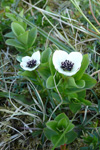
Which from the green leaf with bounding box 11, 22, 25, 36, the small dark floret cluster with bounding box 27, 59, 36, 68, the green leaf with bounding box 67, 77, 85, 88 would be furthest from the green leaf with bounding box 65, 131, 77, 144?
the green leaf with bounding box 11, 22, 25, 36

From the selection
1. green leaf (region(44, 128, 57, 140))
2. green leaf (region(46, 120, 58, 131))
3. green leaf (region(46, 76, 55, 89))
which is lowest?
green leaf (region(44, 128, 57, 140))

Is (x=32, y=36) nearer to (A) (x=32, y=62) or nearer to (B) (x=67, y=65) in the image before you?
(A) (x=32, y=62)

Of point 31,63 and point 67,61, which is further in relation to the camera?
point 31,63

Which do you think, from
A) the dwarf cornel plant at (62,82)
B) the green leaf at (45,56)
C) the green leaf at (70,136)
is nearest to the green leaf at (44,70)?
the dwarf cornel plant at (62,82)

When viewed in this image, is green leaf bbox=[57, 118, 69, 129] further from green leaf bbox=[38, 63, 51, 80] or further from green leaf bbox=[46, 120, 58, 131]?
green leaf bbox=[38, 63, 51, 80]

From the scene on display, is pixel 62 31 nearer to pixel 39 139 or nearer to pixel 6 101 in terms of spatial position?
pixel 6 101

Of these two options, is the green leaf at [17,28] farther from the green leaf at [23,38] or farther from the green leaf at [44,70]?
the green leaf at [44,70]

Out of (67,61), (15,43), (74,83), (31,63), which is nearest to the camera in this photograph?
(74,83)

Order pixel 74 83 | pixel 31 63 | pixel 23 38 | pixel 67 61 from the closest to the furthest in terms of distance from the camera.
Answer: pixel 74 83 < pixel 67 61 < pixel 31 63 < pixel 23 38

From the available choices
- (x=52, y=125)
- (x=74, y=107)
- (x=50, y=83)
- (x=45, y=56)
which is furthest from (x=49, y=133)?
(x=45, y=56)
